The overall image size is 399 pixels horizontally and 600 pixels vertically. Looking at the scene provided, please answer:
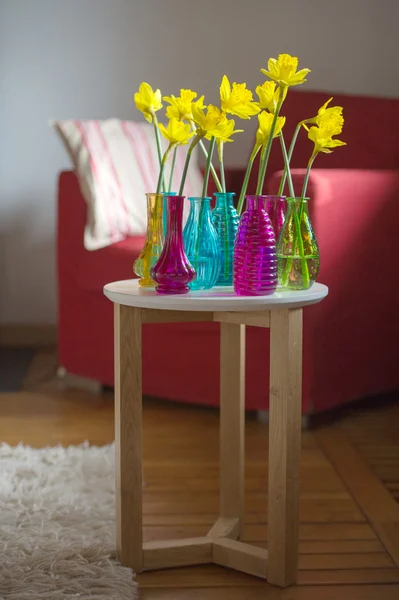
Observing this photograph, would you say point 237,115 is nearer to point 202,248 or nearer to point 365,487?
point 202,248

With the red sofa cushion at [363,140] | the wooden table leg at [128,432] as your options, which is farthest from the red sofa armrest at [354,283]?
the wooden table leg at [128,432]

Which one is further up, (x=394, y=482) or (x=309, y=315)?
(x=309, y=315)

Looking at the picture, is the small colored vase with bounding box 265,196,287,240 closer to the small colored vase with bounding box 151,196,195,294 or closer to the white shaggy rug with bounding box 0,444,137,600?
the small colored vase with bounding box 151,196,195,294

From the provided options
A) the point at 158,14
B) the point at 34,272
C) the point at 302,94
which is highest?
the point at 158,14

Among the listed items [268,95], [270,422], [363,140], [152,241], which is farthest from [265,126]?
[363,140]

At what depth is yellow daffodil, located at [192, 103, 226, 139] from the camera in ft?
4.44

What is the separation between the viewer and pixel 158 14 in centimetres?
331

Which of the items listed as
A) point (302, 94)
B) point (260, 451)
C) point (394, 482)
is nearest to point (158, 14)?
point (302, 94)

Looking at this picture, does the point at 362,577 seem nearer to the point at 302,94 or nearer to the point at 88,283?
the point at 88,283

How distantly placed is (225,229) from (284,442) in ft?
1.20

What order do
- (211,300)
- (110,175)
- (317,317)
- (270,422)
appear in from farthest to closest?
(110,175), (317,317), (270,422), (211,300)

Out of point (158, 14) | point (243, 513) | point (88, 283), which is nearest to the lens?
point (243, 513)

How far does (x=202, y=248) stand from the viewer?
1.43m

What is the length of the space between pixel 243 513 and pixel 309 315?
2.53 ft
